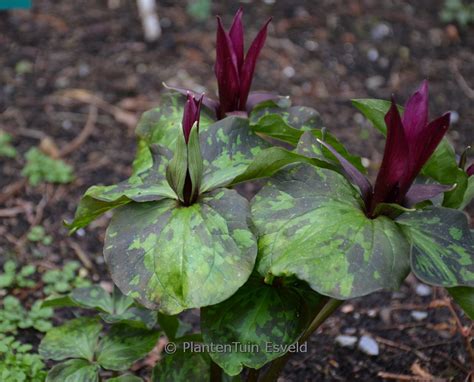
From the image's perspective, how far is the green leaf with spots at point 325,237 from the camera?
1.13 m

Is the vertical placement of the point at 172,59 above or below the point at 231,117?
below

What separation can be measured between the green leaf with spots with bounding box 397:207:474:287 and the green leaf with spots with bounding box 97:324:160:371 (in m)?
0.69

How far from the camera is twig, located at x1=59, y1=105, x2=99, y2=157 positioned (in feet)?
9.25

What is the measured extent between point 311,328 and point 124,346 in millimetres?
465

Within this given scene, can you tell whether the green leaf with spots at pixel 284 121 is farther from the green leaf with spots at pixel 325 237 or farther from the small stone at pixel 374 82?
the small stone at pixel 374 82

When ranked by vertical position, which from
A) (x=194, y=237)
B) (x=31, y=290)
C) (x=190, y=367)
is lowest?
(x=31, y=290)

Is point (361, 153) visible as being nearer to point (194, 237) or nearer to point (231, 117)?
point (231, 117)

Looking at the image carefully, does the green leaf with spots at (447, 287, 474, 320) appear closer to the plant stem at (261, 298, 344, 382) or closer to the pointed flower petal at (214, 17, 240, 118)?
the plant stem at (261, 298, 344, 382)

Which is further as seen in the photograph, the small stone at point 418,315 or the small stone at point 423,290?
the small stone at point 423,290

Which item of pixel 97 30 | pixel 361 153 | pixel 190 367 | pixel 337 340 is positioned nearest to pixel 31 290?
pixel 190 367

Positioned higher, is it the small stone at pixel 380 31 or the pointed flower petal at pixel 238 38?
the pointed flower petal at pixel 238 38

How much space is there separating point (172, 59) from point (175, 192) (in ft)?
6.97

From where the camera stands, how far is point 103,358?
5.23 ft

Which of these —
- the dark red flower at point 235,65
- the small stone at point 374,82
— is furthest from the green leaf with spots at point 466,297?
the small stone at point 374,82
